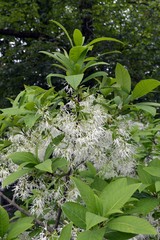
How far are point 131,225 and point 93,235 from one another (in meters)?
0.12

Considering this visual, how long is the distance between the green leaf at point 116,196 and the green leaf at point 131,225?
0.13 feet

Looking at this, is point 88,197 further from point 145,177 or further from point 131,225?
point 145,177

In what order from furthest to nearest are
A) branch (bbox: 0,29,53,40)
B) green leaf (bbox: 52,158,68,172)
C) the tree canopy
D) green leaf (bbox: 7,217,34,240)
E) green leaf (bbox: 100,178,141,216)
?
branch (bbox: 0,29,53,40), the tree canopy, green leaf (bbox: 52,158,68,172), green leaf (bbox: 7,217,34,240), green leaf (bbox: 100,178,141,216)

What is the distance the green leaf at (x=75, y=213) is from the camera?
4.43ft

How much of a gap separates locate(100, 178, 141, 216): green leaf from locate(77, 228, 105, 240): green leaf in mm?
60

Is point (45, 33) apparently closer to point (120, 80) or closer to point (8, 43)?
point (8, 43)

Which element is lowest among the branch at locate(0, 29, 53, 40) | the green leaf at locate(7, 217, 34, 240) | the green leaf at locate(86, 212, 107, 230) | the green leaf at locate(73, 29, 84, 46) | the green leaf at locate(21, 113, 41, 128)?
the branch at locate(0, 29, 53, 40)

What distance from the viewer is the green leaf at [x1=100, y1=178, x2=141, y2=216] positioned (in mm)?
1310

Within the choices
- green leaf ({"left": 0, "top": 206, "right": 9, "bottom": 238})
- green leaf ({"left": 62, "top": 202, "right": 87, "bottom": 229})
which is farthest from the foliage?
green leaf ({"left": 62, "top": 202, "right": 87, "bottom": 229})

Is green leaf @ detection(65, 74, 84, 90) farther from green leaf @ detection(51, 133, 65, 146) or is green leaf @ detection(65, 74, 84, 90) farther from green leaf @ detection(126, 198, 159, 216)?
green leaf @ detection(126, 198, 159, 216)

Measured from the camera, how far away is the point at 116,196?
134 centimetres

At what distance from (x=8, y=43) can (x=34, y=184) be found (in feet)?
25.7

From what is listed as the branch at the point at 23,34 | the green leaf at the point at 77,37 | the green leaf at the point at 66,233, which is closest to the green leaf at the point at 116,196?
the green leaf at the point at 66,233

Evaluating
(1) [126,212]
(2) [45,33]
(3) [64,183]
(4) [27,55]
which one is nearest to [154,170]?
(1) [126,212]
